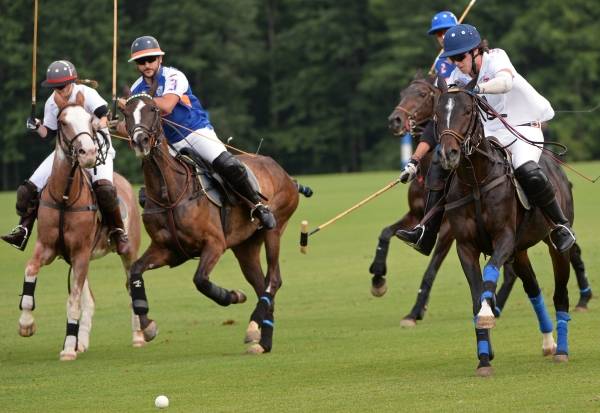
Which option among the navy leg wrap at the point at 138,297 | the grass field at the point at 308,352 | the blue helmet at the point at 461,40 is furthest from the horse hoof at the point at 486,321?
the navy leg wrap at the point at 138,297

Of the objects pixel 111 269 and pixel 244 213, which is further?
pixel 111 269

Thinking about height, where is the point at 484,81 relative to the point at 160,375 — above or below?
above

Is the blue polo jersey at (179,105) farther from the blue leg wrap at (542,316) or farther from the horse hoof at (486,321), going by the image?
the horse hoof at (486,321)

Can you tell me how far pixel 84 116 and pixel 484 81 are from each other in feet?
13.1

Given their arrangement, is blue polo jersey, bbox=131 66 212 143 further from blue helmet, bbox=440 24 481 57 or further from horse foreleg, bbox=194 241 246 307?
blue helmet, bbox=440 24 481 57

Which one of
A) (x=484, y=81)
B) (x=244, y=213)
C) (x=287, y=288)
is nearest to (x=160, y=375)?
(x=244, y=213)

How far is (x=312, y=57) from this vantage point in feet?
232

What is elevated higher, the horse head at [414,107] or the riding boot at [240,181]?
the horse head at [414,107]

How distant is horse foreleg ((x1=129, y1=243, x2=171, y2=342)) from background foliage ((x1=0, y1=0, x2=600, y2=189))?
4947 centimetres

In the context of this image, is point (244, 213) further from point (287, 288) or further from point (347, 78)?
point (347, 78)

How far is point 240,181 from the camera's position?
14.5 meters

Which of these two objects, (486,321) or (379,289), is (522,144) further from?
(379,289)

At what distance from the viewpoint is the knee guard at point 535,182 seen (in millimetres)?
12141

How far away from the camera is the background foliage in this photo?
64625mm
